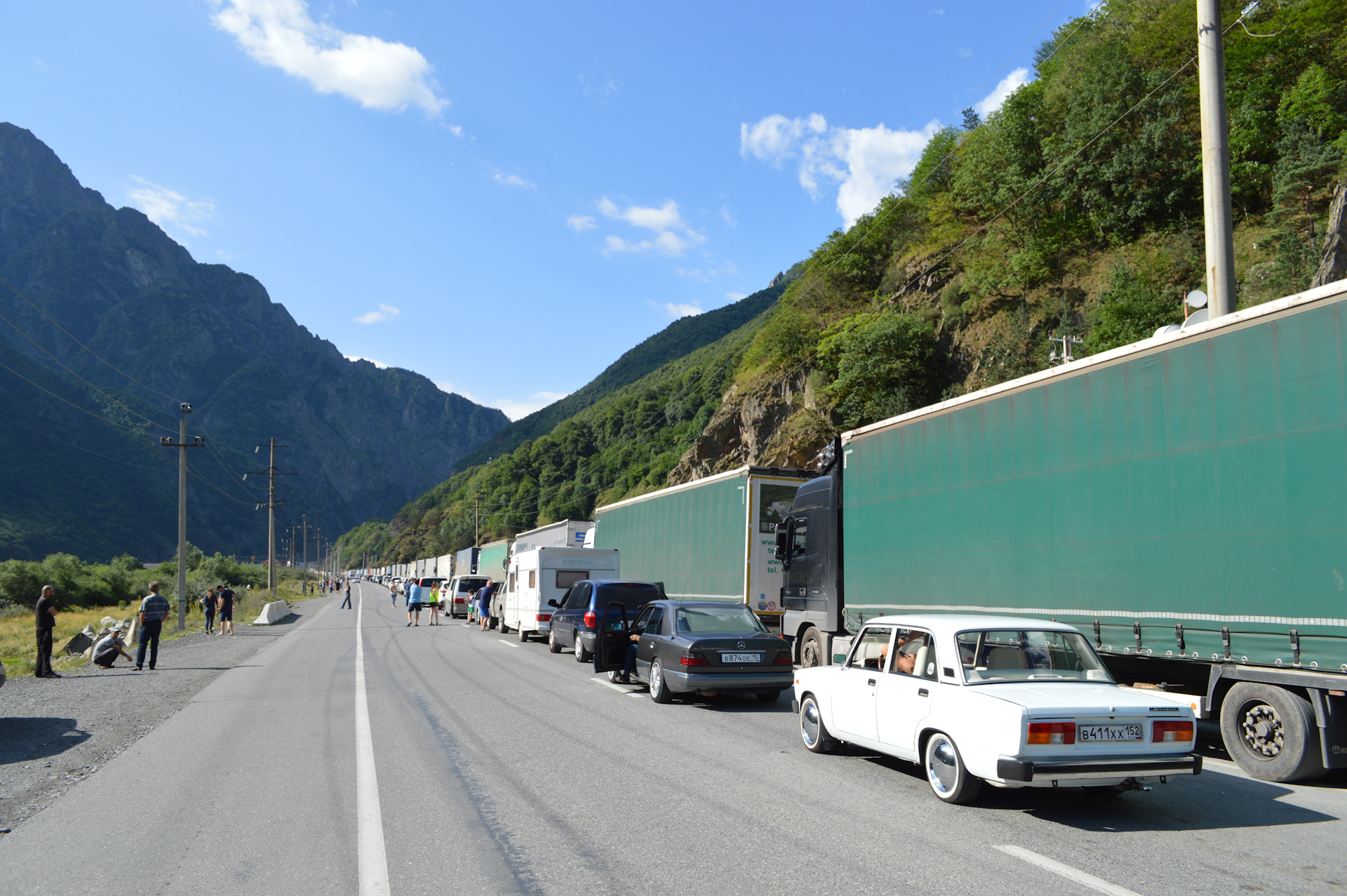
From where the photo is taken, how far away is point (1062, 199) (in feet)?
134

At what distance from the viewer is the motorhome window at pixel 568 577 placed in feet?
74.1

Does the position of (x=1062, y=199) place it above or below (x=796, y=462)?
above

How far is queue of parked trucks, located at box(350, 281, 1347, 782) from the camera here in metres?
6.36

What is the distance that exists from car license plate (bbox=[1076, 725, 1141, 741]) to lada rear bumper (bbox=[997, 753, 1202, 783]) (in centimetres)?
13

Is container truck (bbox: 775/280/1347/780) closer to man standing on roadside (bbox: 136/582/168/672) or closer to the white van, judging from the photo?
the white van

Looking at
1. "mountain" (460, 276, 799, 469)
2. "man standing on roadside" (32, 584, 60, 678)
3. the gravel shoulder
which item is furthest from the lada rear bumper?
"mountain" (460, 276, 799, 469)

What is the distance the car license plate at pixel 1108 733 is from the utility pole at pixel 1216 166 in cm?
696

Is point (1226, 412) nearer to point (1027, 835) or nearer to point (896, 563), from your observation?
point (1027, 835)

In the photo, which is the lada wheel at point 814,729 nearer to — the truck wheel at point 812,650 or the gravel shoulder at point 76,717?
the truck wheel at point 812,650

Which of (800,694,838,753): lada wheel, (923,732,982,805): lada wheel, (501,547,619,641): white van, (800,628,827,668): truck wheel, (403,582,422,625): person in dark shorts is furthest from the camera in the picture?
(403,582,422,625): person in dark shorts

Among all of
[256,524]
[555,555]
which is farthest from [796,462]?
[256,524]

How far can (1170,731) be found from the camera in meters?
5.66

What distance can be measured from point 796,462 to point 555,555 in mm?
27660

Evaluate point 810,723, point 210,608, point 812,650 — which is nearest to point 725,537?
point 812,650
